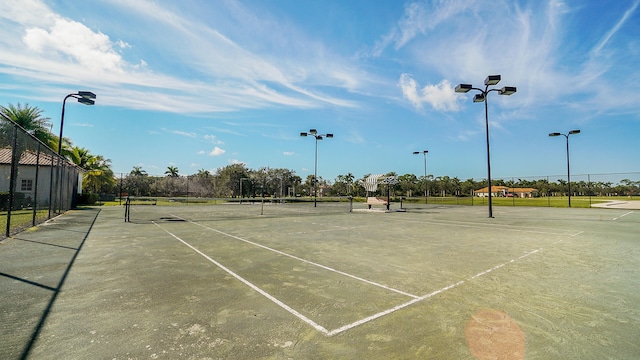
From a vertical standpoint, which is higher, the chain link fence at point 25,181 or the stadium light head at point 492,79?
the stadium light head at point 492,79

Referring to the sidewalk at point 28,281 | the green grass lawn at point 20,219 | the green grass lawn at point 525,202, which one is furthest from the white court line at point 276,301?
the green grass lawn at point 525,202

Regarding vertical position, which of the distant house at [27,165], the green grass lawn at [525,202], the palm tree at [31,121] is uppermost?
the palm tree at [31,121]

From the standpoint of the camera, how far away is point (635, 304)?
3871mm

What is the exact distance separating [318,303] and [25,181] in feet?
88.9

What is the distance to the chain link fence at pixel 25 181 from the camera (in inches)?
339

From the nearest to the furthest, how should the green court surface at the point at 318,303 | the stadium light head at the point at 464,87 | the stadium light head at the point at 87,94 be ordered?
the green court surface at the point at 318,303
the stadium light head at the point at 464,87
the stadium light head at the point at 87,94

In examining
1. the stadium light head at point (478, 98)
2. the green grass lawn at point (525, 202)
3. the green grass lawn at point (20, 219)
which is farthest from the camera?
the green grass lawn at point (525, 202)

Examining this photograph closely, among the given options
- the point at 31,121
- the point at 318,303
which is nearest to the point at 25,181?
the point at 31,121

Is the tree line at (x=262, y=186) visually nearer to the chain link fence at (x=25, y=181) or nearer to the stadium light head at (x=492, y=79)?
the chain link fence at (x=25, y=181)

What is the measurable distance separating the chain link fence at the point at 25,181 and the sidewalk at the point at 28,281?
1.97 m

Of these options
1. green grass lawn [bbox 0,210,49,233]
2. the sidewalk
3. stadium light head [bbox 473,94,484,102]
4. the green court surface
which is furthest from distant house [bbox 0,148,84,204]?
stadium light head [bbox 473,94,484,102]

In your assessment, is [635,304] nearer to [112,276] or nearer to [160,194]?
[112,276]

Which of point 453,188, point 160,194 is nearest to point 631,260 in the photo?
point 160,194

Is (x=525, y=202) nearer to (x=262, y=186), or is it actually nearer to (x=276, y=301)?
(x=262, y=186)
